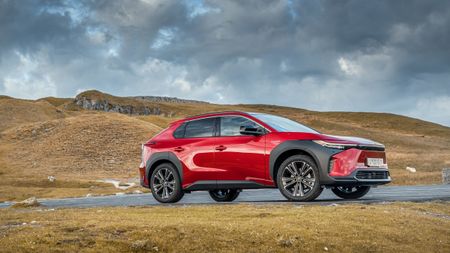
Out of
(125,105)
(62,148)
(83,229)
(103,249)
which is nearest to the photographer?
(103,249)

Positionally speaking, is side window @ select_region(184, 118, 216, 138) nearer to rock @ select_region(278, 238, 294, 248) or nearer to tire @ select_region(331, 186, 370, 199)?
tire @ select_region(331, 186, 370, 199)

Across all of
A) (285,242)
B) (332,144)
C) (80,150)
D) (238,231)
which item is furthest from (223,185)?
(80,150)

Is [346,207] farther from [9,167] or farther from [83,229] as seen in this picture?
[9,167]

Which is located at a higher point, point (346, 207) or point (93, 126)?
point (93, 126)

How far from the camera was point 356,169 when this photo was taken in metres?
12.6

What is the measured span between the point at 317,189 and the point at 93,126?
62.8 m

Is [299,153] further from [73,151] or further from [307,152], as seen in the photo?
[73,151]

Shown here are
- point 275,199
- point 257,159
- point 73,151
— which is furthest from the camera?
point 73,151

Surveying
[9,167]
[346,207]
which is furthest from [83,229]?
[9,167]

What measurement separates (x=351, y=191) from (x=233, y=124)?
3.59 metres

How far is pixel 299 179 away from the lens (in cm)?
1256

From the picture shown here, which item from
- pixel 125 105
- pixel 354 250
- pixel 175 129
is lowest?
pixel 354 250

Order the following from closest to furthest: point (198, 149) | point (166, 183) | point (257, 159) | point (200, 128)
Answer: point (257, 159)
point (198, 149)
point (200, 128)
point (166, 183)

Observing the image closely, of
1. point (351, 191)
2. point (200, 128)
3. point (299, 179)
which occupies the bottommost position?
point (351, 191)
